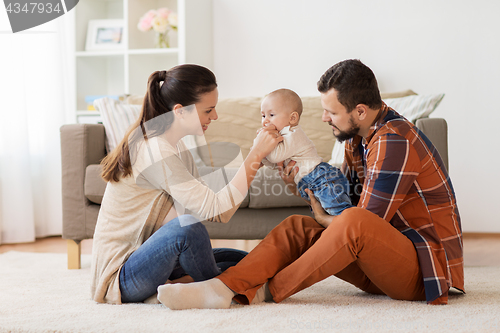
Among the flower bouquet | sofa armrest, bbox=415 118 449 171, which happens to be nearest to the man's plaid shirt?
sofa armrest, bbox=415 118 449 171

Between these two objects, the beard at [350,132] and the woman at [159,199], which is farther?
the beard at [350,132]

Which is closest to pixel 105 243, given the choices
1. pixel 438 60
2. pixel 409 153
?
pixel 409 153

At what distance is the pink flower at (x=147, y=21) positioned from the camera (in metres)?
3.21

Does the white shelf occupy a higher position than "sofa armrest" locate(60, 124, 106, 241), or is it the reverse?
the white shelf

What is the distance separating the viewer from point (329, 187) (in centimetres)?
139

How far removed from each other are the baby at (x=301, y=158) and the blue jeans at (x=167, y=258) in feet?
1.27

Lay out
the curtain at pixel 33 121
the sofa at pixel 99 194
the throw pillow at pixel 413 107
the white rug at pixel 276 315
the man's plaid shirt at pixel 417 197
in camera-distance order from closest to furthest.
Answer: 1. the white rug at pixel 276 315
2. the man's plaid shirt at pixel 417 197
3. the sofa at pixel 99 194
4. the throw pillow at pixel 413 107
5. the curtain at pixel 33 121

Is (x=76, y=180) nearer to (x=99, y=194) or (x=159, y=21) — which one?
(x=99, y=194)

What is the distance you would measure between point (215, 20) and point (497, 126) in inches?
85.0

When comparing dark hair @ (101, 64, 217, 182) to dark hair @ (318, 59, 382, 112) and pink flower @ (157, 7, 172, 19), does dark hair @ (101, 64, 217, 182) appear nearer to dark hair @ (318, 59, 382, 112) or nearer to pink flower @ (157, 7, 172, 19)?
dark hair @ (318, 59, 382, 112)

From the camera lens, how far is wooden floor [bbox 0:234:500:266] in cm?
230

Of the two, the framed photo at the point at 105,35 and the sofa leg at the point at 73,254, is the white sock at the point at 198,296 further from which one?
the framed photo at the point at 105,35

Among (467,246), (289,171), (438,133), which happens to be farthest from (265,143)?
(467,246)

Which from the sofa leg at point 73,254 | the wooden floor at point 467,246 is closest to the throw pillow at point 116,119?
the sofa leg at point 73,254
